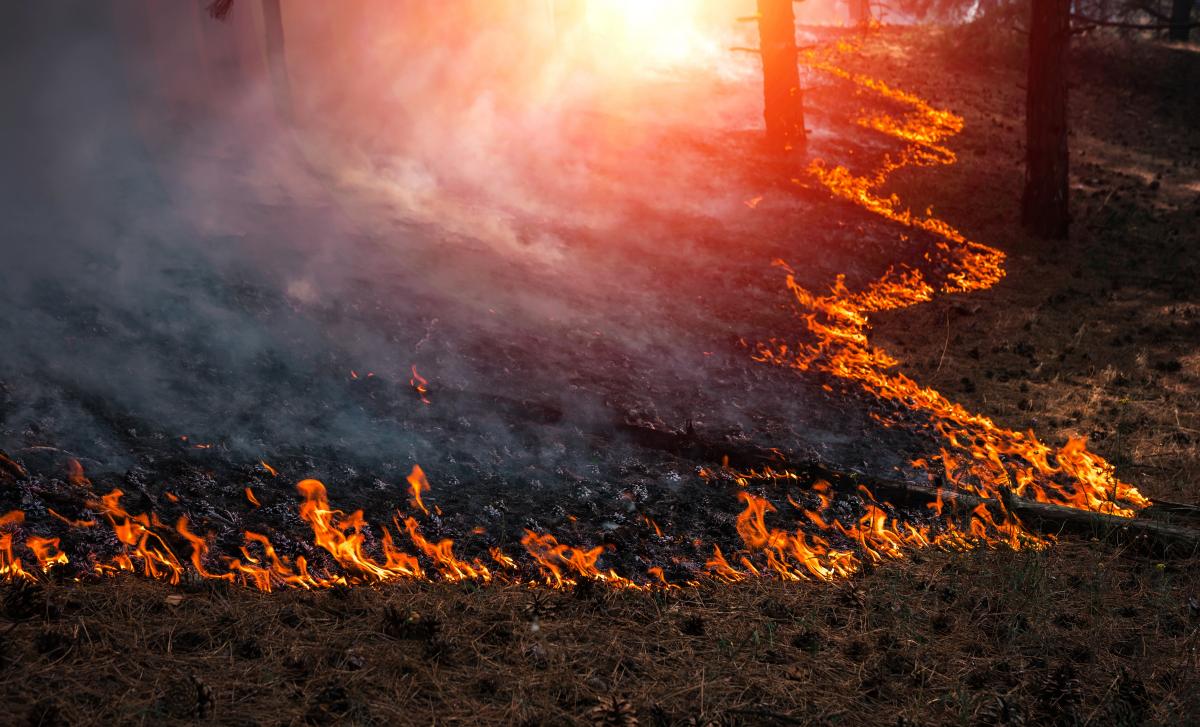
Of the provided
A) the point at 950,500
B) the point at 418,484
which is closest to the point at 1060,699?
the point at 950,500

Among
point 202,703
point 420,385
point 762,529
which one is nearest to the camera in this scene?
point 202,703

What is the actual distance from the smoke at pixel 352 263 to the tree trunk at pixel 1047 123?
12.2 feet

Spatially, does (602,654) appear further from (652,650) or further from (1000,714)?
(1000,714)

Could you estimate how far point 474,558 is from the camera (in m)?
4.23

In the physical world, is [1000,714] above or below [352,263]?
below

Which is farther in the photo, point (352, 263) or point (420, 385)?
point (352, 263)

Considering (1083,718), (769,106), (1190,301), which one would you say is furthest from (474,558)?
(769,106)

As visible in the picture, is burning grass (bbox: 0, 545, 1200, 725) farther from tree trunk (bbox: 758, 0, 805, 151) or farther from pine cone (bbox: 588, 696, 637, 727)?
tree trunk (bbox: 758, 0, 805, 151)

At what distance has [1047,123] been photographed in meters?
10.7

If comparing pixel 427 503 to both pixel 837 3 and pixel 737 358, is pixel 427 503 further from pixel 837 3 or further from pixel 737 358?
pixel 837 3

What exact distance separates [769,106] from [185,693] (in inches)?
453

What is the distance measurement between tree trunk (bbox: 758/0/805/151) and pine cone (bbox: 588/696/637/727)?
10.6 metres

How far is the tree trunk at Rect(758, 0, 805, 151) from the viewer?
39.5 feet

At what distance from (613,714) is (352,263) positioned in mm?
5625
